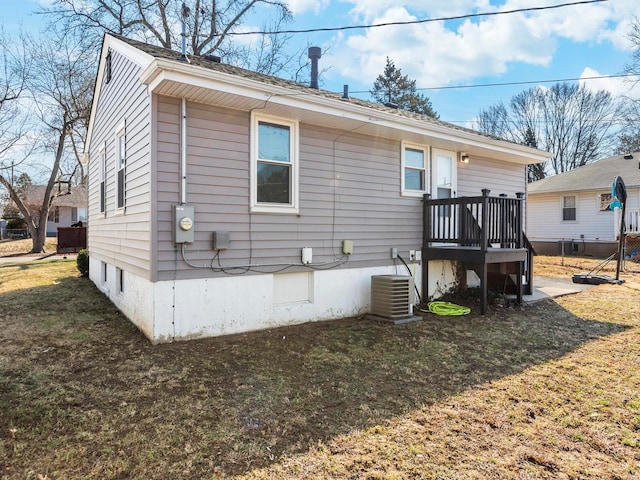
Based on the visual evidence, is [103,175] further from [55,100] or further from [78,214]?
[78,214]

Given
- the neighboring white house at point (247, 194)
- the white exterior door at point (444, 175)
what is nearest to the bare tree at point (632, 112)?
the white exterior door at point (444, 175)

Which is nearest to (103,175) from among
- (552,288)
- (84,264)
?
(84,264)

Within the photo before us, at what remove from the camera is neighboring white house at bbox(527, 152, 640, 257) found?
15914mm

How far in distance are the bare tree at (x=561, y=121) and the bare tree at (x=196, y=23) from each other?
21281mm

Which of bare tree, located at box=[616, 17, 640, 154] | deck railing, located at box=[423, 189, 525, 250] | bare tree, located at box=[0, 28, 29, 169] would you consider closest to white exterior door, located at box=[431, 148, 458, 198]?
deck railing, located at box=[423, 189, 525, 250]

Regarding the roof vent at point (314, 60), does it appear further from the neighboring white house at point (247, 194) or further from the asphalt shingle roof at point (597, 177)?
the asphalt shingle roof at point (597, 177)

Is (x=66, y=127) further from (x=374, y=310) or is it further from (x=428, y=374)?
(x=428, y=374)

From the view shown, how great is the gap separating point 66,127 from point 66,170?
17.4ft

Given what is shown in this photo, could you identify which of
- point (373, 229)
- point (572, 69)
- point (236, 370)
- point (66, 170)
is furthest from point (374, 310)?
point (66, 170)

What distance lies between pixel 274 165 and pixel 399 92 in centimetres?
2771

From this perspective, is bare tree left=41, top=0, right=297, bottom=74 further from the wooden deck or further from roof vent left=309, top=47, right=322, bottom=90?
the wooden deck

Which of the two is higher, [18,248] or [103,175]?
[103,175]

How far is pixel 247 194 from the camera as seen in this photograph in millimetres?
5293

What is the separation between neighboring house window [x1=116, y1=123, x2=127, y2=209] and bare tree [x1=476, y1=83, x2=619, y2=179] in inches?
1217
